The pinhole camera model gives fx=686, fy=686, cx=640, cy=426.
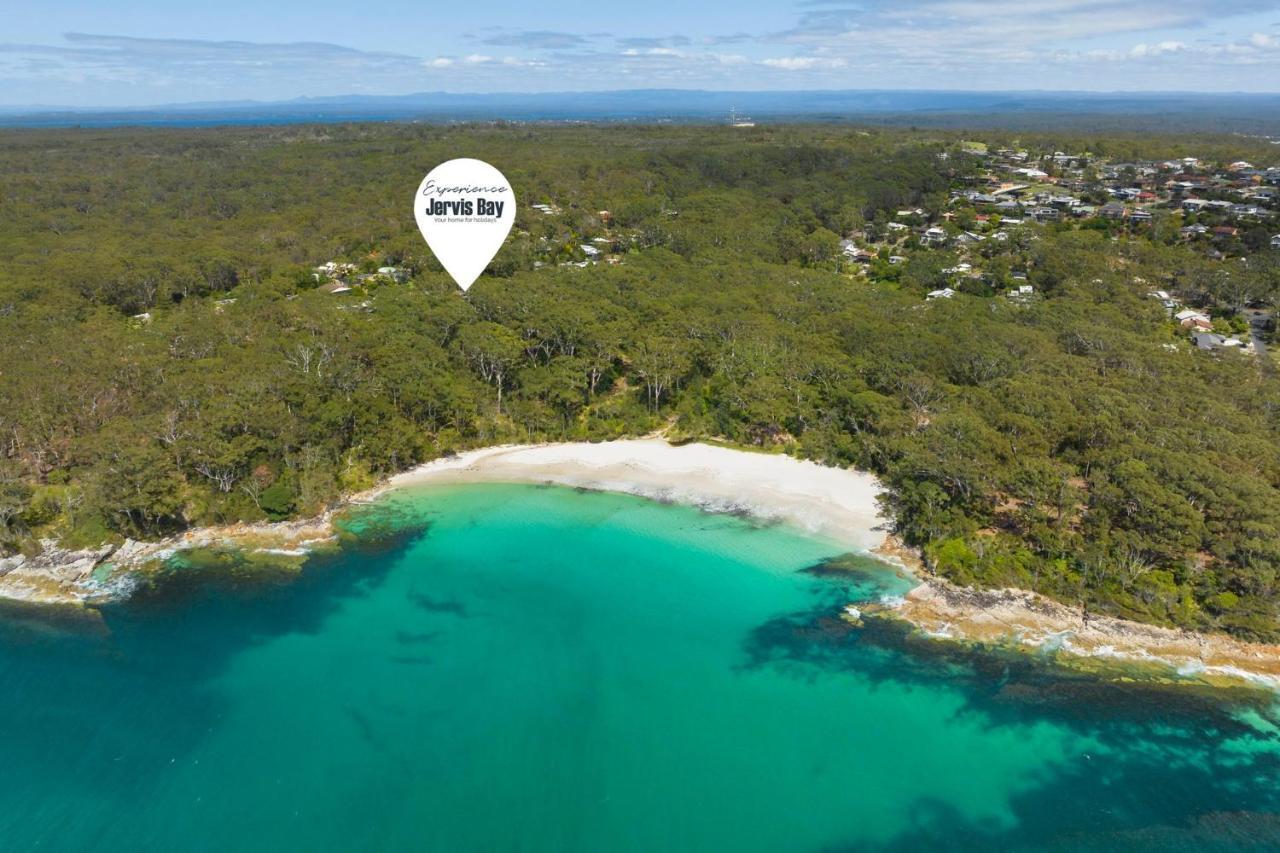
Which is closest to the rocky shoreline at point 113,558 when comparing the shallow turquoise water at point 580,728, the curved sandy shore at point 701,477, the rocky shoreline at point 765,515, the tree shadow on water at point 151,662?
the rocky shoreline at point 765,515

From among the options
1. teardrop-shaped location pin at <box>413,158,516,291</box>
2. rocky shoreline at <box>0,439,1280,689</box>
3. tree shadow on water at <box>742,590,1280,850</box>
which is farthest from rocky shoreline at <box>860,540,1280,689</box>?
teardrop-shaped location pin at <box>413,158,516,291</box>

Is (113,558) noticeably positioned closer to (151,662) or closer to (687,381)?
(151,662)

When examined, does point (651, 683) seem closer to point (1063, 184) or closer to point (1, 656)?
point (1, 656)

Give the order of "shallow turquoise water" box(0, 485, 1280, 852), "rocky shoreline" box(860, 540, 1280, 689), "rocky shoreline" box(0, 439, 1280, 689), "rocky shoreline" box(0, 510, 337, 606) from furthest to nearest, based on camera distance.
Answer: "rocky shoreline" box(0, 510, 337, 606) → "rocky shoreline" box(0, 439, 1280, 689) → "rocky shoreline" box(860, 540, 1280, 689) → "shallow turquoise water" box(0, 485, 1280, 852)

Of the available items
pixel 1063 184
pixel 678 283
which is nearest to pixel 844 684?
pixel 678 283

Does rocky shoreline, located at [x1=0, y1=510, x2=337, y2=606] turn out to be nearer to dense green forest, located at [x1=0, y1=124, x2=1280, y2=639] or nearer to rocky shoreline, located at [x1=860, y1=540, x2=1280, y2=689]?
dense green forest, located at [x1=0, y1=124, x2=1280, y2=639]
